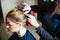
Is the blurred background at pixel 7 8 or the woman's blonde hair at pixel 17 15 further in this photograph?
the blurred background at pixel 7 8

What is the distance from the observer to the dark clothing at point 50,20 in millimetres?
737

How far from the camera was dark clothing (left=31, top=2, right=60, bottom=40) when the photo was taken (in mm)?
737

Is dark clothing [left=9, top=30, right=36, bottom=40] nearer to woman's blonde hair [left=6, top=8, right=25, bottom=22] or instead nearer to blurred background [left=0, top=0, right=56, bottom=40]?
blurred background [left=0, top=0, right=56, bottom=40]

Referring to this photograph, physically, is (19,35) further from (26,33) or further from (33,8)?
(33,8)

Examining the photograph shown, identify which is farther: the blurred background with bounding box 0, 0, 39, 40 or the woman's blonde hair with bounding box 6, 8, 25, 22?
the blurred background with bounding box 0, 0, 39, 40

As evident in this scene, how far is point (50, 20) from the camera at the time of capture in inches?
30.5

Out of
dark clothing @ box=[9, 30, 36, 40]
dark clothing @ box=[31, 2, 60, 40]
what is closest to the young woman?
dark clothing @ box=[9, 30, 36, 40]

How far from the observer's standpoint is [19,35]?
877 mm

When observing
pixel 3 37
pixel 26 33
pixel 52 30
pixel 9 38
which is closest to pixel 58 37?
pixel 52 30

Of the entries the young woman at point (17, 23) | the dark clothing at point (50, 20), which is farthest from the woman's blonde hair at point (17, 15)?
the dark clothing at point (50, 20)

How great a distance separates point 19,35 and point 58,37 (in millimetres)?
281

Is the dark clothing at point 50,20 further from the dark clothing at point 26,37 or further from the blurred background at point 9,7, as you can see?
the dark clothing at point 26,37

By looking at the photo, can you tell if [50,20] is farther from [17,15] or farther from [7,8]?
[7,8]

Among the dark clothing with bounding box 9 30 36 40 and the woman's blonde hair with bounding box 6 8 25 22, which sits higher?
the woman's blonde hair with bounding box 6 8 25 22
